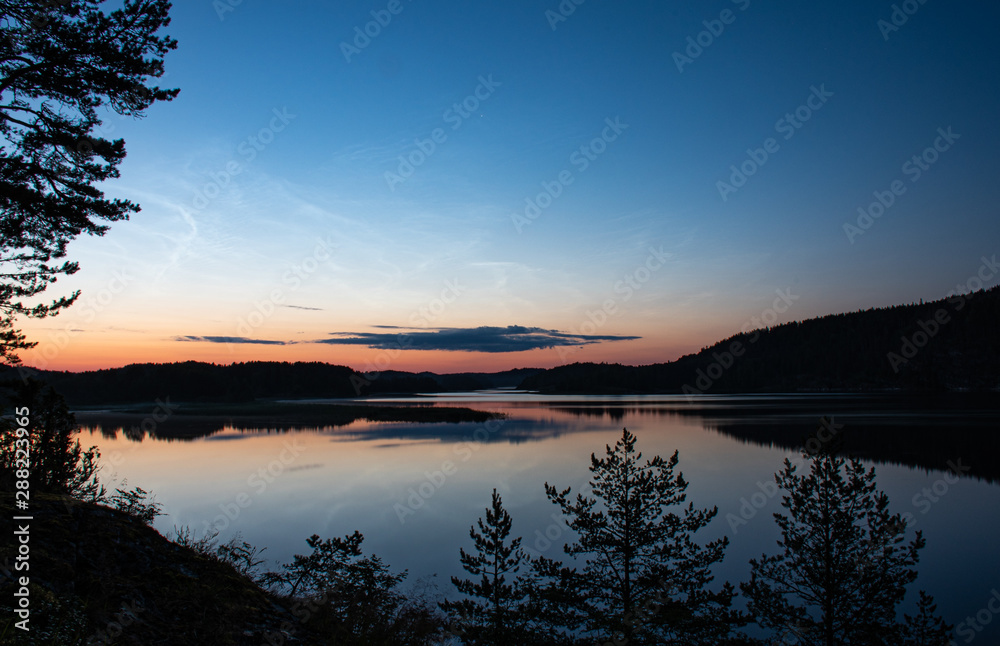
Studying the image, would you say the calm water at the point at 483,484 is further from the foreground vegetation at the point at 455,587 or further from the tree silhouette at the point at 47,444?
the tree silhouette at the point at 47,444

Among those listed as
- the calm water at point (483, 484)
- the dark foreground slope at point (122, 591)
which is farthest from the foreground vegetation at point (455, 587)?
the calm water at point (483, 484)

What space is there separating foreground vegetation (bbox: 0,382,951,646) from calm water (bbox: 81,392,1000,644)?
238 centimetres

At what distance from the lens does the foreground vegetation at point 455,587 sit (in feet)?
17.1

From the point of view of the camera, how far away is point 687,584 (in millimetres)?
14742

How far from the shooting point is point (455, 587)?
16.2 m

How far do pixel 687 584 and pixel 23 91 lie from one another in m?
19.7

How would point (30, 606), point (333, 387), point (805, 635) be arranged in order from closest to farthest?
point (30, 606)
point (805, 635)
point (333, 387)

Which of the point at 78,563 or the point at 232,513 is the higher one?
the point at 78,563

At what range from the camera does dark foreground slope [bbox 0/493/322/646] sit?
13.6ft

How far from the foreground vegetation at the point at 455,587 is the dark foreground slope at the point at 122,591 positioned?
Answer: 0.07 ft

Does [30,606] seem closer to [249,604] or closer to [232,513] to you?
[249,604]

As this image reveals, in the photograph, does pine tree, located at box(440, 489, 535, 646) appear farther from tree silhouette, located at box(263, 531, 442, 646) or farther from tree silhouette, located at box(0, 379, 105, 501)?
tree silhouette, located at box(0, 379, 105, 501)

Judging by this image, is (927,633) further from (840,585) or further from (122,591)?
(122,591)

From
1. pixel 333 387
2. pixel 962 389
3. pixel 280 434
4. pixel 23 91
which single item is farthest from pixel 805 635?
pixel 962 389
